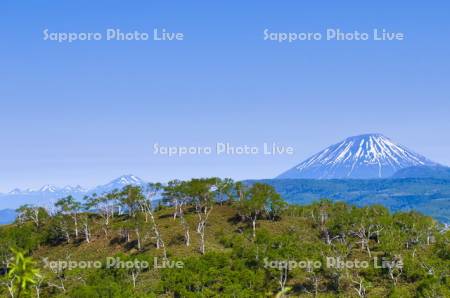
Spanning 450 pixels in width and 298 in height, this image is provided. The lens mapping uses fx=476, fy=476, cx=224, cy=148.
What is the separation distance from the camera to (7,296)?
310ft

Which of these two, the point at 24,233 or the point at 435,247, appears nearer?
the point at 435,247

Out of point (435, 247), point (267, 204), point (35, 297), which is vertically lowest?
point (35, 297)

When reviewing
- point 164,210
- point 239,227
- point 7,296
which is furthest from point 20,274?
point 164,210

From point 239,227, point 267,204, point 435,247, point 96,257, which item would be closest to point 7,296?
point 96,257

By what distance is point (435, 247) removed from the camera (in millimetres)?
105812

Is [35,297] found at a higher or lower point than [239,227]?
lower

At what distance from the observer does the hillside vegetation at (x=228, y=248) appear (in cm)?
8831

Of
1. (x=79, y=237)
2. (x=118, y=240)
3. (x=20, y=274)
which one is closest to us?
(x=20, y=274)

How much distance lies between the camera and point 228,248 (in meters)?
117

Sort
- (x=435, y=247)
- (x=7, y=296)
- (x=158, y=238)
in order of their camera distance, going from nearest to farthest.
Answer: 1. (x=7, y=296)
2. (x=435, y=247)
3. (x=158, y=238)

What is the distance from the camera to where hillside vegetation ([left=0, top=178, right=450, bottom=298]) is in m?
88.3

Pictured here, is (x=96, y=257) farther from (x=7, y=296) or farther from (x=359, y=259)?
(x=359, y=259)

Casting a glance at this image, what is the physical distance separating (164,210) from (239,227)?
1478 inches

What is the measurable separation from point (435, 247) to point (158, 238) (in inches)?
2507
